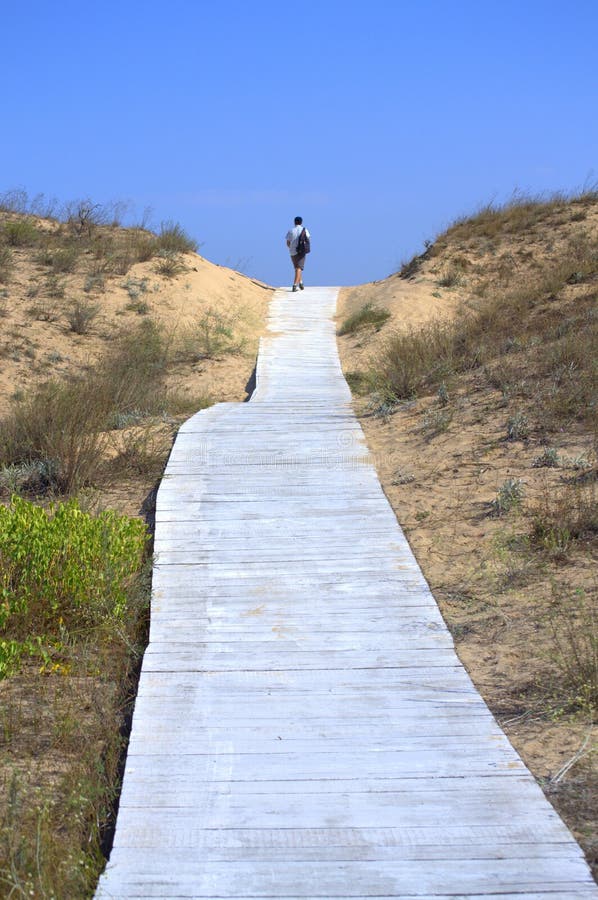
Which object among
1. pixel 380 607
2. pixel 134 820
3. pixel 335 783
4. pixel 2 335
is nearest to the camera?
pixel 134 820

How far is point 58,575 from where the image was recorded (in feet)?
17.0

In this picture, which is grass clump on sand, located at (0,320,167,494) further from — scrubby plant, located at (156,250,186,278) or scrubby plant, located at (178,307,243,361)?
scrubby plant, located at (156,250,186,278)

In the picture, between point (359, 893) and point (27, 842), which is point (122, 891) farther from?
point (359, 893)

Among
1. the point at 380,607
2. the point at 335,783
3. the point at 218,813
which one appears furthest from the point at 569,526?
the point at 218,813

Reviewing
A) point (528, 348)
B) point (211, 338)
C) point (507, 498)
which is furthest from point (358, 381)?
point (507, 498)

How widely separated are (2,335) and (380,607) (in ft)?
34.2

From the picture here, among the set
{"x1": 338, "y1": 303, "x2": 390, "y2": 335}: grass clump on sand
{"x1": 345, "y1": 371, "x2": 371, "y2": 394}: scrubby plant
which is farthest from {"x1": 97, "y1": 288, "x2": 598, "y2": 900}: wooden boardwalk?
{"x1": 338, "y1": 303, "x2": 390, "y2": 335}: grass clump on sand

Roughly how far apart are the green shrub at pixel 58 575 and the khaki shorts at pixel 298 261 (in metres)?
15.1

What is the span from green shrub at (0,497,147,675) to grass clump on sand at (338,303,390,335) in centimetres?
1077

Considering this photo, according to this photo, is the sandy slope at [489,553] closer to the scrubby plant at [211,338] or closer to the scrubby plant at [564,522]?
the scrubby plant at [564,522]

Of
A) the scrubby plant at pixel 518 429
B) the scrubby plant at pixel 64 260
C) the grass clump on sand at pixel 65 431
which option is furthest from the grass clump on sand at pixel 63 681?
the scrubby plant at pixel 64 260

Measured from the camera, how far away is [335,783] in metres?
3.55

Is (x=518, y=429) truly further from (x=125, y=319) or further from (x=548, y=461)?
(x=125, y=319)

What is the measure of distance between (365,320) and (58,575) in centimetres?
1138
